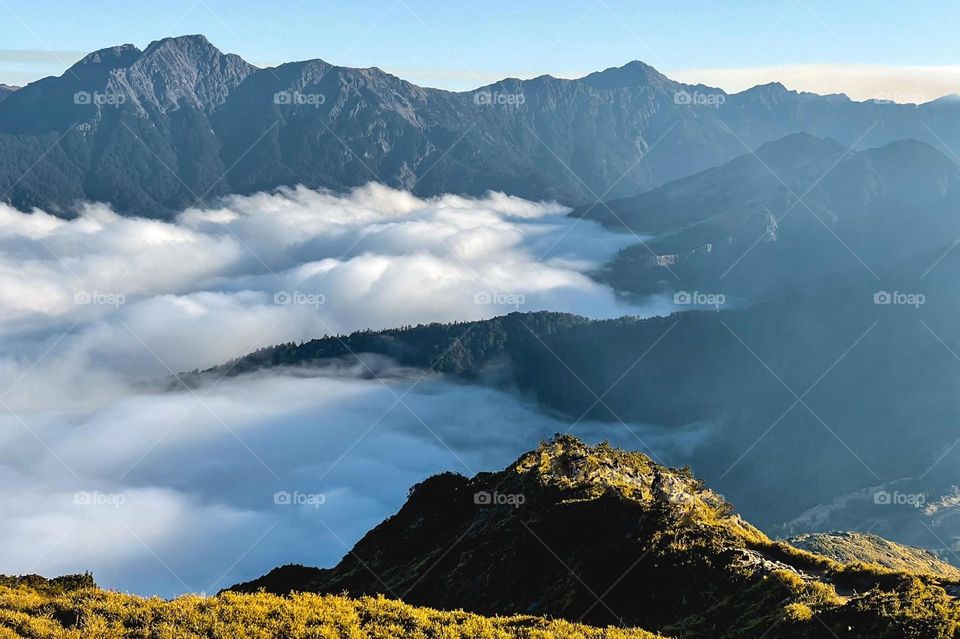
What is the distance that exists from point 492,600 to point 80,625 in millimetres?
29315

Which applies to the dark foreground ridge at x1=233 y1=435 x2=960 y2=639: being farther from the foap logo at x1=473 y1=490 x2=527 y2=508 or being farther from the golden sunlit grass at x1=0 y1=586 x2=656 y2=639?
the golden sunlit grass at x1=0 y1=586 x2=656 y2=639

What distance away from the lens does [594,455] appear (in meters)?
77.8

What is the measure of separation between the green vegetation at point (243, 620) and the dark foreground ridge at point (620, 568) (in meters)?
8.32

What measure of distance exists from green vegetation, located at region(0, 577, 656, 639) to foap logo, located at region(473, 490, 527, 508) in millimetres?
33667

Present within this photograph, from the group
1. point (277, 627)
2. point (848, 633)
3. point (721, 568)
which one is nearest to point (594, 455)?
point (721, 568)

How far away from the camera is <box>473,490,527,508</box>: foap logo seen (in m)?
65.3

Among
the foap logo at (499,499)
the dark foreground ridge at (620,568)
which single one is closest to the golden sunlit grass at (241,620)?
the dark foreground ridge at (620,568)

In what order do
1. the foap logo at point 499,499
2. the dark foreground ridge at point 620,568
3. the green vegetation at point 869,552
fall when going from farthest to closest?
the green vegetation at point 869,552 < the foap logo at point 499,499 < the dark foreground ridge at point 620,568

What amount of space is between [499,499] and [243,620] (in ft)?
147

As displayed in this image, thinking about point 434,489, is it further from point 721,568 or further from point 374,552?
point 721,568

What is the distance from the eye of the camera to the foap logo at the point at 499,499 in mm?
65312

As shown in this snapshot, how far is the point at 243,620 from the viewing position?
27.3 metres

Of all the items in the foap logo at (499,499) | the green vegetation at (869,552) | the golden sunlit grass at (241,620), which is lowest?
the green vegetation at (869,552)

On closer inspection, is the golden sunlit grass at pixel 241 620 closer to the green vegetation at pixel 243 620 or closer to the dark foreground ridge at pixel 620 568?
the green vegetation at pixel 243 620
